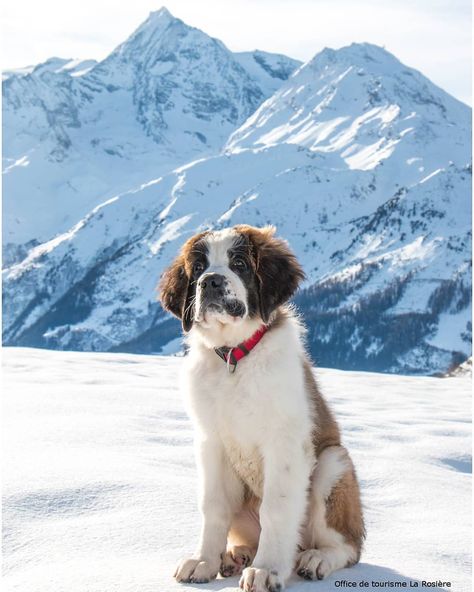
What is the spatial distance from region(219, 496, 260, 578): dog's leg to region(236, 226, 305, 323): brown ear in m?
1.25

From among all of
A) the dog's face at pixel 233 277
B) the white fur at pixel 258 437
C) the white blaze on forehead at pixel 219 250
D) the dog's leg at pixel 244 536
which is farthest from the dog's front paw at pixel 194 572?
the white blaze on forehead at pixel 219 250

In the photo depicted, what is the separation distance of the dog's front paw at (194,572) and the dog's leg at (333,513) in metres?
0.58

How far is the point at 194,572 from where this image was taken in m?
5.26

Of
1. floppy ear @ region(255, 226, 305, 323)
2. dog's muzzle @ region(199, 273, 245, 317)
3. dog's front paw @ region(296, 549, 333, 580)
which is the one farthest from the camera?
floppy ear @ region(255, 226, 305, 323)

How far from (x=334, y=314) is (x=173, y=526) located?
192884mm

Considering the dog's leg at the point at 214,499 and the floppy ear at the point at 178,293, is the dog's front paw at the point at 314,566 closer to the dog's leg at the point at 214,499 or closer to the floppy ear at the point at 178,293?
the dog's leg at the point at 214,499

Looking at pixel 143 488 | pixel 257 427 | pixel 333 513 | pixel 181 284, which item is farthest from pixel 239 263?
pixel 143 488

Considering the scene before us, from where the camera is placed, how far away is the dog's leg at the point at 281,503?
5172mm

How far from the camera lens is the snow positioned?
550 centimetres

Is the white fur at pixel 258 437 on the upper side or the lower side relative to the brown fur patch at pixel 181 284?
lower

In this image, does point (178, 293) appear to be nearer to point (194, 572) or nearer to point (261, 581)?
point (194, 572)

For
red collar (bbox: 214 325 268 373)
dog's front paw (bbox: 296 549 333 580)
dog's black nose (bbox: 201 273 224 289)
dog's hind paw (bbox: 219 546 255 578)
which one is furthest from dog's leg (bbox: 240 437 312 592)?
dog's black nose (bbox: 201 273 224 289)

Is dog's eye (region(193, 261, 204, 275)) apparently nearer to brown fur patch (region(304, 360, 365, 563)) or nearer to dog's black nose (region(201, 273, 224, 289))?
dog's black nose (region(201, 273, 224, 289))

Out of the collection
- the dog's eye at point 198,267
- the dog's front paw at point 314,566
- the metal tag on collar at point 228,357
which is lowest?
the dog's front paw at point 314,566
